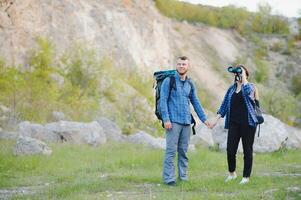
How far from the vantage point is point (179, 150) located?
1035 centimetres

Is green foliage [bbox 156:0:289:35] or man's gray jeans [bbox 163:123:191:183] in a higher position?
green foliage [bbox 156:0:289:35]

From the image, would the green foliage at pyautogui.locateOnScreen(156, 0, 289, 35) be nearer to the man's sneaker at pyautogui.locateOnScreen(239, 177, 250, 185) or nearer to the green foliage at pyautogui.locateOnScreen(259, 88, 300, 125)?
the green foliage at pyautogui.locateOnScreen(259, 88, 300, 125)

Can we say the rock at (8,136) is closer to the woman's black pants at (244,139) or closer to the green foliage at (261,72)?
the woman's black pants at (244,139)

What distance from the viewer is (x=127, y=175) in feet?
A: 37.4

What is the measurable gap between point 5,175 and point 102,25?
3136 centimetres

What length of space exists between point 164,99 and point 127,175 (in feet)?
7.25

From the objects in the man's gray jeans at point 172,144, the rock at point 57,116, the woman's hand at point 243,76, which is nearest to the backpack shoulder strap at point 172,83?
the man's gray jeans at point 172,144

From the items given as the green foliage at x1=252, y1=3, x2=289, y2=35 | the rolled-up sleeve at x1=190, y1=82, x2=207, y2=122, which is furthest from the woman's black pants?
the green foliage at x1=252, y1=3, x2=289, y2=35

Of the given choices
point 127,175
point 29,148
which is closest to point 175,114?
point 127,175

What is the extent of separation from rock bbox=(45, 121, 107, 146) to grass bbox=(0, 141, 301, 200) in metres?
0.81

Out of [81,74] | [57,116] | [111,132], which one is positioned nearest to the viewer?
[111,132]

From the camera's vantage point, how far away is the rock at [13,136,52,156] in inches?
576

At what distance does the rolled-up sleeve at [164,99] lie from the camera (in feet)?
32.6

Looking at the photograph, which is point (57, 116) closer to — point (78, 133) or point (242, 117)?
point (78, 133)
